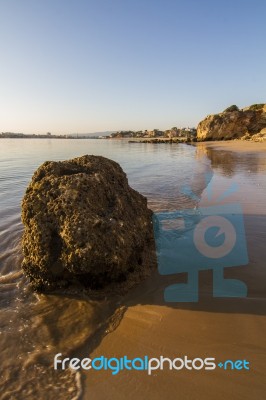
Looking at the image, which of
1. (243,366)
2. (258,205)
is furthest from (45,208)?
(258,205)

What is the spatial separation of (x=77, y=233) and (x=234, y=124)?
5851 cm

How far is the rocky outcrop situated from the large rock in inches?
2159

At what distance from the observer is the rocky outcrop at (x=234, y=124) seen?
180ft

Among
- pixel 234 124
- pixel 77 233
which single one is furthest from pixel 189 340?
pixel 234 124

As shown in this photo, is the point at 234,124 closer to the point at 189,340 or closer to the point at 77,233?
the point at 77,233

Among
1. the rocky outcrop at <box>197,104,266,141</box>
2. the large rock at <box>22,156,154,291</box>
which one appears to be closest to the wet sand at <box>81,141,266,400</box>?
the large rock at <box>22,156,154,291</box>

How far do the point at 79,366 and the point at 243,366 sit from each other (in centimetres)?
155

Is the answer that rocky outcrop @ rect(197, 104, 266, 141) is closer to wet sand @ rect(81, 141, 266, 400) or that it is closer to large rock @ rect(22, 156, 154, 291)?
large rock @ rect(22, 156, 154, 291)

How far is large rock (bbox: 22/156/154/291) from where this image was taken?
12.0 feet

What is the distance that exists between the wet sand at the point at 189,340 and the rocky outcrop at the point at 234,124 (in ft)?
181

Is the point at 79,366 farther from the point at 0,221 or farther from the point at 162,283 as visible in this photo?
the point at 0,221

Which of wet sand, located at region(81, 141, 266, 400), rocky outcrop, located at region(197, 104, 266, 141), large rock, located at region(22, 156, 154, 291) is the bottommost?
wet sand, located at region(81, 141, 266, 400)

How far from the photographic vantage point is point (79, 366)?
272 cm

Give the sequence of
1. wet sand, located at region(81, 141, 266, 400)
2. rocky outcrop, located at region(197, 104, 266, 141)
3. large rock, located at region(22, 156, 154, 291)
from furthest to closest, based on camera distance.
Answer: rocky outcrop, located at region(197, 104, 266, 141)
large rock, located at region(22, 156, 154, 291)
wet sand, located at region(81, 141, 266, 400)
